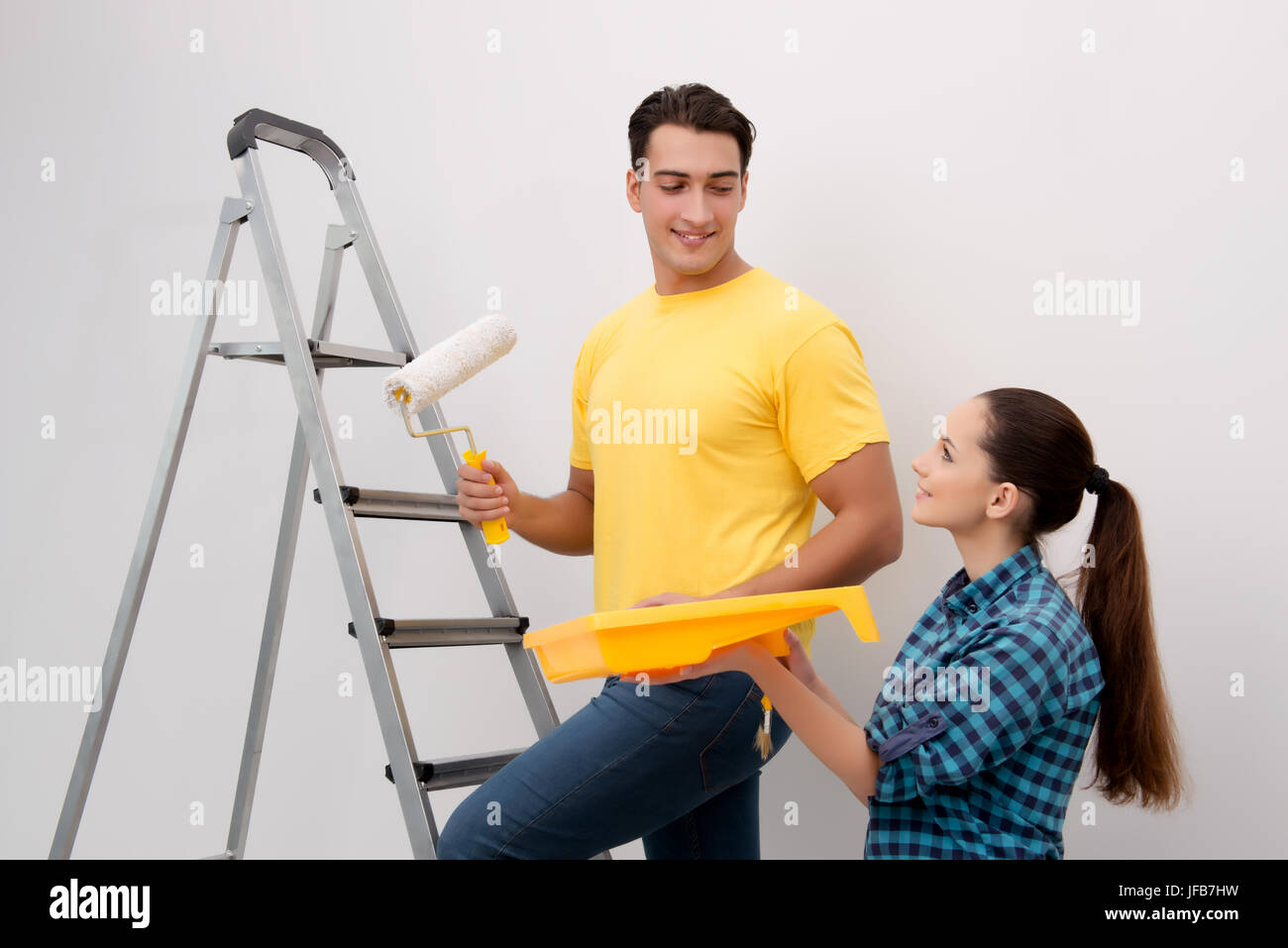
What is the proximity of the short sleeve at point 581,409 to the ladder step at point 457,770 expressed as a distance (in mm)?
511

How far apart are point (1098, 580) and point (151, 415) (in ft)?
7.54

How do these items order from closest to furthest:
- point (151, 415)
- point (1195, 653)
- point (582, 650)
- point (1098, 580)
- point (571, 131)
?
point (582, 650) → point (1098, 580) → point (1195, 653) → point (571, 131) → point (151, 415)

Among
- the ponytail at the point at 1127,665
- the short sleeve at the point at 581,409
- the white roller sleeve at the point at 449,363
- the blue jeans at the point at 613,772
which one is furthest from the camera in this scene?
the short sleeve at the point at 581,409

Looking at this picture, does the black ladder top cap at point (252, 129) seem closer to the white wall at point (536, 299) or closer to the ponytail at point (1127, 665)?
the white wall at point (536, 299)

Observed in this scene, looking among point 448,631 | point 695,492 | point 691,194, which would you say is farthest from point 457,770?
point 691,194

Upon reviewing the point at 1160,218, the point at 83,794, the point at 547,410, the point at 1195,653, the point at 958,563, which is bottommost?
the point at 83,794

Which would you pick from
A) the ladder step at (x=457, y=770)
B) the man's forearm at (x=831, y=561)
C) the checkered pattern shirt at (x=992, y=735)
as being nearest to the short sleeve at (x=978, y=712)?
the checkered pattern shirt at (x=992, y=735)

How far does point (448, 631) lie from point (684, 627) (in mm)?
700

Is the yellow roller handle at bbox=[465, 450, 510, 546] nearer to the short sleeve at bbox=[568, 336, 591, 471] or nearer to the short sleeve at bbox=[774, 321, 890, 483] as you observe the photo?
the short sleeve at bbox=[568, 336, 591, 471]

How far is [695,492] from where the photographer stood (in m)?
1.64

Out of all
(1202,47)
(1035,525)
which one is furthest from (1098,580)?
(1202,47)

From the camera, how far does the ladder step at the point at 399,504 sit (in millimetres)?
1822
